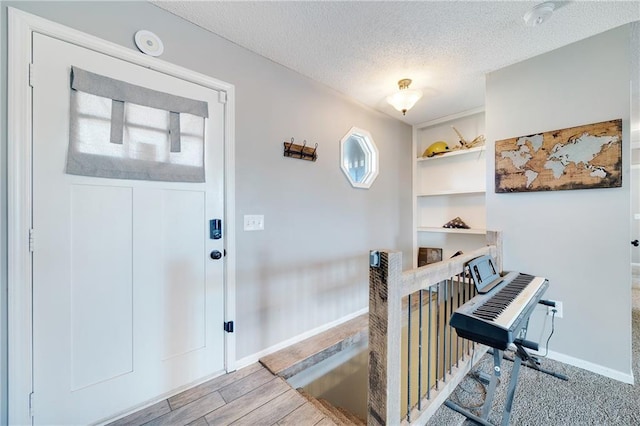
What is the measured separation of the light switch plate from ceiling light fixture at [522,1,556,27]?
2.28m

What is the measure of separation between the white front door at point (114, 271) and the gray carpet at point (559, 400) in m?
1.65

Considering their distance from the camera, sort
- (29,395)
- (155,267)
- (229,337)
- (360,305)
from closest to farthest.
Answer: (29,395) < (155,267) < (229,337) < (360,305)

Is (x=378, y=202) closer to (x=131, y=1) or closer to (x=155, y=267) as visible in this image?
(x=155, y=267)

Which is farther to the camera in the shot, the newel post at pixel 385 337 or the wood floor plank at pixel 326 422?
the wood floor plank at pixel 326 422

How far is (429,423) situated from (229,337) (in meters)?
1.40

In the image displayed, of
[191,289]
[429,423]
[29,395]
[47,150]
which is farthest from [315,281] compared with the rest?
[47,150]

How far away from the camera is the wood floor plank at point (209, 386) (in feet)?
5.09

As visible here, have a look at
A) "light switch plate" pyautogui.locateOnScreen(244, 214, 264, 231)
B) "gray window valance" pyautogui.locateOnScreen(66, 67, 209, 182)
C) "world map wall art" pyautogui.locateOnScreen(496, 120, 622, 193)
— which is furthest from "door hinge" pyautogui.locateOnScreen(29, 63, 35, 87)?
"world map wall art" pyautogui.locateOnScreen(496, 120, 622, 193)

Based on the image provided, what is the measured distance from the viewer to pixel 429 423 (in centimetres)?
146

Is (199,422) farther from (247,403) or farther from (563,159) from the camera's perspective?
(563,159)

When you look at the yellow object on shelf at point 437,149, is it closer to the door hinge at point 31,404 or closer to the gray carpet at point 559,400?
the gray carpet at point 559,400

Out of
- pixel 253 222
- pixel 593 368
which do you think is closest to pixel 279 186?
pixel 253 222

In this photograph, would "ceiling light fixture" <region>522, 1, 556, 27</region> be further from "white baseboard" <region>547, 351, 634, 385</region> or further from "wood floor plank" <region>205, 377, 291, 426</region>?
"wood floor plank" <region>205, 377, 291, 426</region>

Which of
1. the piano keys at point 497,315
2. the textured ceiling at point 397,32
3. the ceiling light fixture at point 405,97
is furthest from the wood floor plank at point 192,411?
the ceiling light fixture at point 405,97
